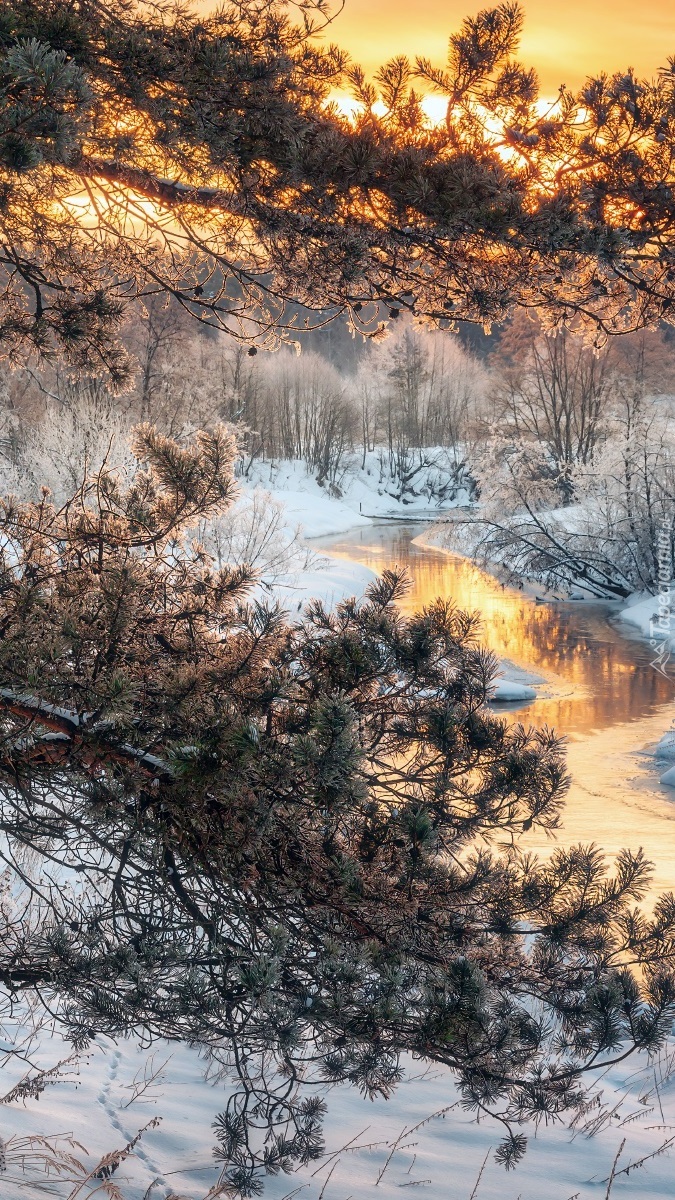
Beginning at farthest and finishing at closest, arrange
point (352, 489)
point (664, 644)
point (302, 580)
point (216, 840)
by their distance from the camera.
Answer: point (352, 489) → point (302, 580) → point (664, 644) → point (216, 840)

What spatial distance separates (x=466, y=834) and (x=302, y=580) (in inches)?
701

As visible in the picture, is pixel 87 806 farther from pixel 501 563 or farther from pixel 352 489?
pixel 352 489

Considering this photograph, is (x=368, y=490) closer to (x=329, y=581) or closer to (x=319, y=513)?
(x=319, y=513)

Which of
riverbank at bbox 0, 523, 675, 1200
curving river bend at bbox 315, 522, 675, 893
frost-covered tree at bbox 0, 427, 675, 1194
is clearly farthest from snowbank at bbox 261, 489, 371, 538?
frost-covered tree at bbox 0, 427, 675, 1194

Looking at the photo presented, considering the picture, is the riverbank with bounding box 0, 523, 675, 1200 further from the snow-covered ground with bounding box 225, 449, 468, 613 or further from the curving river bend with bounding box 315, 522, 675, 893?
the snow-covered ground with bounding box 225, 449, 468, 613

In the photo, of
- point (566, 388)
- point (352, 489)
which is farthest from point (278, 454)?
point (566, 388)

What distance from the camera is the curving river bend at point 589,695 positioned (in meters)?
10.2

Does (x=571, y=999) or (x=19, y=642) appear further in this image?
(x=571, y=999)

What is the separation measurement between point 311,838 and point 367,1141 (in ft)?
9.55

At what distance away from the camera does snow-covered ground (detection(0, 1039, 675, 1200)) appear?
4672mm

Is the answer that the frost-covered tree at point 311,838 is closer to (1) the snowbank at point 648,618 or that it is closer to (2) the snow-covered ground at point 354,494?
(1) the snowbank at point 648,618

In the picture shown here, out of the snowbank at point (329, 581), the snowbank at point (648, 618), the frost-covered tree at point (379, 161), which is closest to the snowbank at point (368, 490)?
the snowbank at point (329, 581)

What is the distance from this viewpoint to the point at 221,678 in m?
3.17

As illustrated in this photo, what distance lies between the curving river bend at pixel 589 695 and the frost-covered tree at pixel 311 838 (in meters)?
0.51
